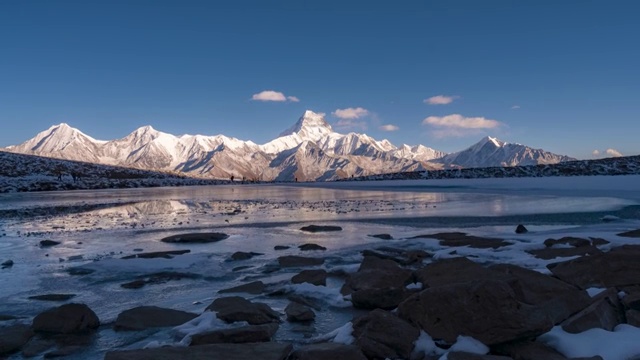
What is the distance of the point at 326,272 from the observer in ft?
40.6

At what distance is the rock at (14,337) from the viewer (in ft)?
24.7

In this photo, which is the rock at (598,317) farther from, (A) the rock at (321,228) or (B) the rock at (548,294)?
(A) the rock at (321,228)

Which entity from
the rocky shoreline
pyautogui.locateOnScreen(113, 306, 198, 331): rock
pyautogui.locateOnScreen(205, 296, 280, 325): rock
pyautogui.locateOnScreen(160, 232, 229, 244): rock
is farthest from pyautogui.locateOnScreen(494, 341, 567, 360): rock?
pyautogui.locateOnScreen(160, 232, 229, 244): rock

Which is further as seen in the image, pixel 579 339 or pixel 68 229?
pixel 68 229

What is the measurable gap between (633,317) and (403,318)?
3.81m

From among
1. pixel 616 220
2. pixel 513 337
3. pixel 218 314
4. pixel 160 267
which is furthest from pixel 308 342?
pixel 616 220

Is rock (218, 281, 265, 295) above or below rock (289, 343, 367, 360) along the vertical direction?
below

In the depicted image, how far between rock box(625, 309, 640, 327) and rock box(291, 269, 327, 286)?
636cm

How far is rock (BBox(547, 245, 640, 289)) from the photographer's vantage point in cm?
948

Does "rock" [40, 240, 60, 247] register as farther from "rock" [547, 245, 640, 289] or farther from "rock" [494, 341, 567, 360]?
"rock" [547, 245, 640, 289]

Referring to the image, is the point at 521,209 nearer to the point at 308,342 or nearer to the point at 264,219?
the point at 264,219

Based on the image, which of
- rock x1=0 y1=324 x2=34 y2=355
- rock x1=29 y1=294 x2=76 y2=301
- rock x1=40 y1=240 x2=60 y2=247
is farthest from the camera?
rock x1=40 y1=240 x2=60 y2=247

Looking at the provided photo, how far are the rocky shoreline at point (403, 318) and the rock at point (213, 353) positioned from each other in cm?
2

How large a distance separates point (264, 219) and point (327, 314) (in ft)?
59.8
